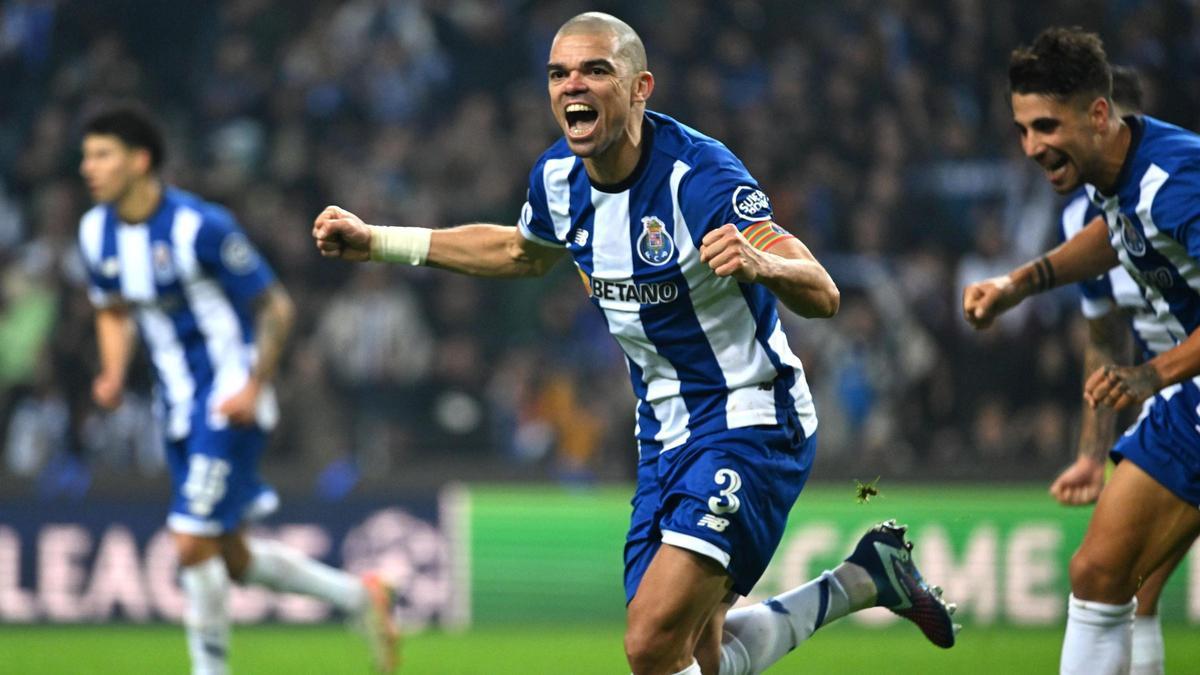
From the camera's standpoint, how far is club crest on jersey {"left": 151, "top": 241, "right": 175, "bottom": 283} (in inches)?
311

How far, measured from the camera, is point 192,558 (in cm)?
759

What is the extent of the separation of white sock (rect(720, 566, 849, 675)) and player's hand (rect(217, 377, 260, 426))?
2982 millimetres

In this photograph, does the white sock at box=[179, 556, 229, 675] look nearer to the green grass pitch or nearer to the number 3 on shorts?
the green grass pitch

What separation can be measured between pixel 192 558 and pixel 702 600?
3.38m

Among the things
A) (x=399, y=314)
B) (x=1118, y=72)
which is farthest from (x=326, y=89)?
(x=1118, y=72)

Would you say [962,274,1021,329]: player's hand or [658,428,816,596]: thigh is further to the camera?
[962,274,1021,329]: player's hand

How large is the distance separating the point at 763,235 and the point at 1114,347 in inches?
88.0

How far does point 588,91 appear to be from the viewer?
199 inches

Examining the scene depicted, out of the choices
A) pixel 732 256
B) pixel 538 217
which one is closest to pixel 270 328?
pixel 538 217

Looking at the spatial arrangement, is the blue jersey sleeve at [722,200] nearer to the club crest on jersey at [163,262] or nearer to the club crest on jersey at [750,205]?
the club crest on jersey at [750,205]

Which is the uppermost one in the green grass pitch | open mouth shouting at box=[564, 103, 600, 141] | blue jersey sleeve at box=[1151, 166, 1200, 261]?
open mouth shouting at box=[564, 103, 600, 141]

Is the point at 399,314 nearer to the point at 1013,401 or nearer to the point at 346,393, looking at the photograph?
the point at 346,393

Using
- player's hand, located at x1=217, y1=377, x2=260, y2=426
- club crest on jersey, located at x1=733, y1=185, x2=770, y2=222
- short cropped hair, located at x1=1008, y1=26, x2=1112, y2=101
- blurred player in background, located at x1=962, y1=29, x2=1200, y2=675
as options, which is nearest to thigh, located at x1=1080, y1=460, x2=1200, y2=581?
blurred player in background, located at x1=962, y1=29, x2=1200, y2=675

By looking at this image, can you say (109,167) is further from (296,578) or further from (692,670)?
(692,670)
